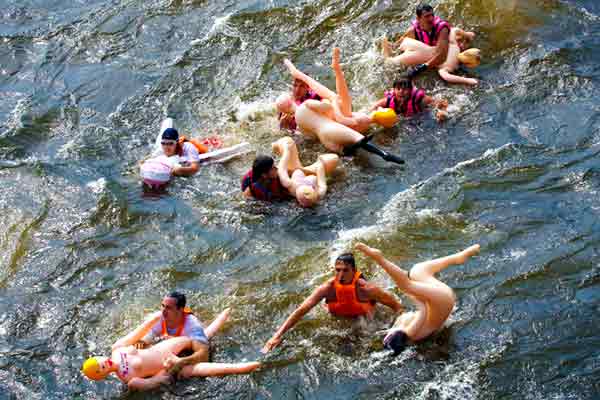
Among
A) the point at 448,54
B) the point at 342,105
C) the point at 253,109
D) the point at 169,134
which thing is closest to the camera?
the point at 169,134

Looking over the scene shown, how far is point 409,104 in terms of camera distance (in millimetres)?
13375

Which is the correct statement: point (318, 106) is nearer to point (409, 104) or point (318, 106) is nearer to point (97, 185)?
point (409, 104)

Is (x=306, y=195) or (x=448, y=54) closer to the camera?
(x=306, y=195)

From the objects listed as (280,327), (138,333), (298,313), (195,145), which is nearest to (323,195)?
(195,145)

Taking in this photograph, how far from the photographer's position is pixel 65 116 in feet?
49.2

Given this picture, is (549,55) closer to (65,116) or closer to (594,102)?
(594,102)

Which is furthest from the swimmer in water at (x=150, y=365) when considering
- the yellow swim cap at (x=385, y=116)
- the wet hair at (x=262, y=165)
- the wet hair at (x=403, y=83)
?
the wet hair at (x=403, y=83)

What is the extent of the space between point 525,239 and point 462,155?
2.40 metres

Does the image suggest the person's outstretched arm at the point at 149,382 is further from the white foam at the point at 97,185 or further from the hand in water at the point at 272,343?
the white foam at the point at 97,185

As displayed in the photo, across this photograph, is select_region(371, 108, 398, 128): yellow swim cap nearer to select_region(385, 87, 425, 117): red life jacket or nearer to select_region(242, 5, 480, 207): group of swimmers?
select_region(242, 5, 480, 207): group of swimmers

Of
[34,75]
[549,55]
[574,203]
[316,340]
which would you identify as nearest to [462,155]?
[574,203]

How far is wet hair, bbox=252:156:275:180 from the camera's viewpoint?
11633 millimetres

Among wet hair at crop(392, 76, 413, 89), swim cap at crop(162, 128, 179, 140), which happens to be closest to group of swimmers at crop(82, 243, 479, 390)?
swim cap at crop(162, 128, 179, 140)

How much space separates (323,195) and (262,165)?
89 centimetres
